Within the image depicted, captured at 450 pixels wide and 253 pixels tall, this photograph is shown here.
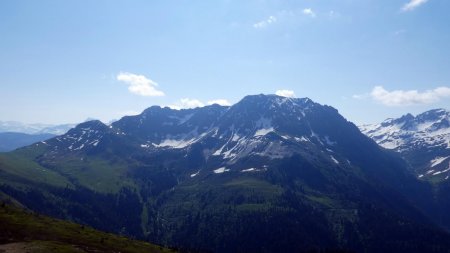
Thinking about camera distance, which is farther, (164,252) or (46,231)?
(164,252)

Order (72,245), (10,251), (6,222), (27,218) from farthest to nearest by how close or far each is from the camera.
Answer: (27,218)
(6,222)
(72,245)
(10,251)

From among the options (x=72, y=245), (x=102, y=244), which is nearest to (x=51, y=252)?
(x=72, y=245)

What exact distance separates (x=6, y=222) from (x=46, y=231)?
34.4ft

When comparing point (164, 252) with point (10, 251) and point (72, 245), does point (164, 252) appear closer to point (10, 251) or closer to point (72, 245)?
point (72, 245)

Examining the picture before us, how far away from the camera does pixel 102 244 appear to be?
120 m

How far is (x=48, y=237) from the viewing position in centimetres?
11419

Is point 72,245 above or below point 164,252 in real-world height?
above

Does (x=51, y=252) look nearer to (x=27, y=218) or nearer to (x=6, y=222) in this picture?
(x=6, y=222)

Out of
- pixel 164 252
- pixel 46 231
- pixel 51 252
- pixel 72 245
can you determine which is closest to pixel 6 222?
pixel 46 231

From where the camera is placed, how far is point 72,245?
108m

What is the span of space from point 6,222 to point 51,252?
112 ft

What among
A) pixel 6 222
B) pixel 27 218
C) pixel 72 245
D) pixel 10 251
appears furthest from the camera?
pixel 27 218

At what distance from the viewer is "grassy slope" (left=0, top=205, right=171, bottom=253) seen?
324 feet

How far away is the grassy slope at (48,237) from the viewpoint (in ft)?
324
